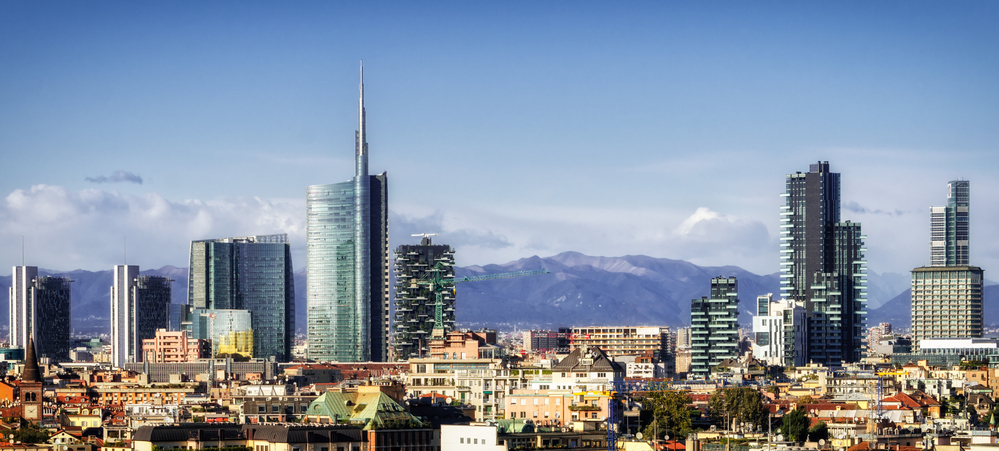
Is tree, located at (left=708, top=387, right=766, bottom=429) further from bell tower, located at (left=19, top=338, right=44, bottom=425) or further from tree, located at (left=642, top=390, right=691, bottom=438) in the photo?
bell tower, located at (left=19, top=338, right=44, bottom=425)

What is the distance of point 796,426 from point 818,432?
1.90 meters

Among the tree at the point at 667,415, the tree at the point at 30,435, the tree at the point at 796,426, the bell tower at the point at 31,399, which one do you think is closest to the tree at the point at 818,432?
the tree at the point at 796,426

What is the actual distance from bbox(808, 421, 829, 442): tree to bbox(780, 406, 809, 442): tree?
456mm

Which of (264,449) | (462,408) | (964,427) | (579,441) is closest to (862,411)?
(964,427)

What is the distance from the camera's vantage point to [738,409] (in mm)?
171375

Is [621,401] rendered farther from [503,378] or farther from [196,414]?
[196,414]

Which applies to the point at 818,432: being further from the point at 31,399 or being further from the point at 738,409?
the point at 31,399

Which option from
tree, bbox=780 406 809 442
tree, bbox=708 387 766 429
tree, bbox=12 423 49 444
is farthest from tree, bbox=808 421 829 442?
tree, bbox=12 423 49 444

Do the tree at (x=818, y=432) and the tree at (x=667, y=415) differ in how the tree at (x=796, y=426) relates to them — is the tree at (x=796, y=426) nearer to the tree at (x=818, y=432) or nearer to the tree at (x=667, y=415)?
the tree at (x=818, y=432)

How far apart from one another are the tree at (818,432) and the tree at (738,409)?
12017mm

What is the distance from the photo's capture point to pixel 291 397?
185m

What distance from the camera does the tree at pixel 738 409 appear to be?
16950 centimetres

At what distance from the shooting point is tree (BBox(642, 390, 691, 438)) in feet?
503

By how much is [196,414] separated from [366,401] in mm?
37152
